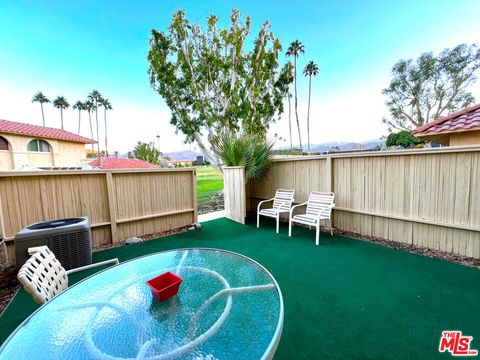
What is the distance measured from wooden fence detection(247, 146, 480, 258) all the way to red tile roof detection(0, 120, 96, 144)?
15.4 meters

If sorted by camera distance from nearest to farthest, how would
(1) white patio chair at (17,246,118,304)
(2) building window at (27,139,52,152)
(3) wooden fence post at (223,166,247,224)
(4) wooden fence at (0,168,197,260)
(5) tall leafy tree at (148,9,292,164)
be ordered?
(1) white patio chair at (17,246,118,304), (4) wooden fence at (0,168,197,260), (3) wooden fence post at (223,166,247,224), (5) tall leafy tree at (148,9,292,164), (2) building window at (27,139,52,152)

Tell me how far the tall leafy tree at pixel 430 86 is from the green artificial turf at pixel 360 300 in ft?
69.0

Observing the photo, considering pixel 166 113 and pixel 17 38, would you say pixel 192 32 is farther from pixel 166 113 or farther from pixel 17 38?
pixel 17 38

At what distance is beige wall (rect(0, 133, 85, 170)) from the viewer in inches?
455

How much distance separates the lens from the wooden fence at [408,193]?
9.05ft

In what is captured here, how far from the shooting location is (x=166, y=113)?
31.5 ft

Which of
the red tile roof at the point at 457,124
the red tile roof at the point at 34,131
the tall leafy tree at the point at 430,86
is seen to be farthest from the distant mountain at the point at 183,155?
the tall leafy tree at the point at 430,86

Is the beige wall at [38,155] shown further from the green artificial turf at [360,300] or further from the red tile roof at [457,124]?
the red tile roof at [457,124]

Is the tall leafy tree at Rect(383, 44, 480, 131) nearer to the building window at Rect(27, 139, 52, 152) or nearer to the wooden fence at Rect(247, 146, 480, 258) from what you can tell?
the wooden fence at Rect(247, 146, 480, 258)

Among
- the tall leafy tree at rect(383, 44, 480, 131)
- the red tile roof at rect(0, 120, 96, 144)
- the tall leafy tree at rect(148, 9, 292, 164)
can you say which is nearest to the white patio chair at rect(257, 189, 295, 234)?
the tall leafy tree at rect(148, 9, 292, 164)

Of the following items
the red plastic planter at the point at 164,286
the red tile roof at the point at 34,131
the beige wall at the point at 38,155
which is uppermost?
the red tile roof at the point at 34,131

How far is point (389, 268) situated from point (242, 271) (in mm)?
2143

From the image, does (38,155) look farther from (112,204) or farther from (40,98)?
(40,98)

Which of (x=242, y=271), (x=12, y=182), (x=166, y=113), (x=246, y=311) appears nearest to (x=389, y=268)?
(x=242, y=271)
